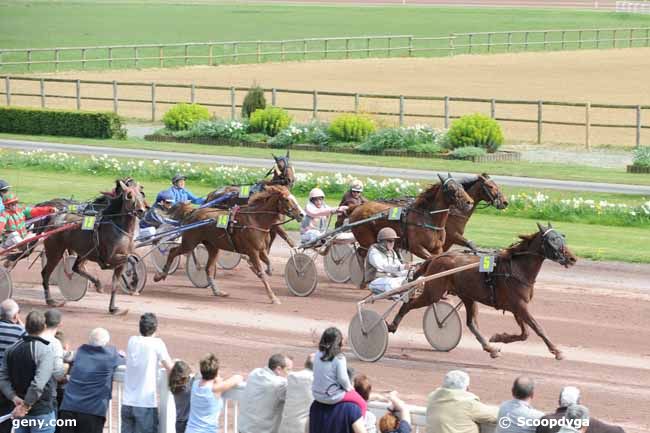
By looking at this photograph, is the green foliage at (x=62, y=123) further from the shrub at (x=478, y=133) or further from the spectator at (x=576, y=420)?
the spectator at (x=576, y=420)

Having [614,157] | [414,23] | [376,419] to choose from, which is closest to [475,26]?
[414,23]

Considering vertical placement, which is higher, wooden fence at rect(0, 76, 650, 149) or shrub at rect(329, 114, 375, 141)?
wooden fence at rect(0, 76, 650, 149)

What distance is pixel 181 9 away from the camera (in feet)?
341

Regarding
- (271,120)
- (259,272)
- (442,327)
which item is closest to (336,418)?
(442,327)

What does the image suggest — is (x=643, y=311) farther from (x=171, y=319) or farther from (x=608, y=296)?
(x=171, y=319)

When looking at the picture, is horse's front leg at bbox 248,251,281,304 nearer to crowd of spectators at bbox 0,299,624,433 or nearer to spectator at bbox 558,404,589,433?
crowd of spectators at bbox 0,299,624,433

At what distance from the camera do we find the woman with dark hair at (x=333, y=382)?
344 inches

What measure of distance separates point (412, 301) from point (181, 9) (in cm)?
9234

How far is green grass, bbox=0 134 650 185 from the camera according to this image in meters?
28.4

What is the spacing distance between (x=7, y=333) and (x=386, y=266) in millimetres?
5378

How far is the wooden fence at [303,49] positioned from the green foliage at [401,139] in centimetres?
2506

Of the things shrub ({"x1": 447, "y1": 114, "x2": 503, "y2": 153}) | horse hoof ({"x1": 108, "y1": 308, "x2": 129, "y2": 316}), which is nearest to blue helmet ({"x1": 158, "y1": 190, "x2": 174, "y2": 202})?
horse hoof ({"x1": 108, "y1": 308, "x2": 129, "y2": 316})

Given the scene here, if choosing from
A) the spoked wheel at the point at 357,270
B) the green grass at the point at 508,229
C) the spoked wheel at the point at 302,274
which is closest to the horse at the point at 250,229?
the spoked wheel at the point at 302,274

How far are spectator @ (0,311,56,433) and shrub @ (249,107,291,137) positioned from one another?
26.3m
